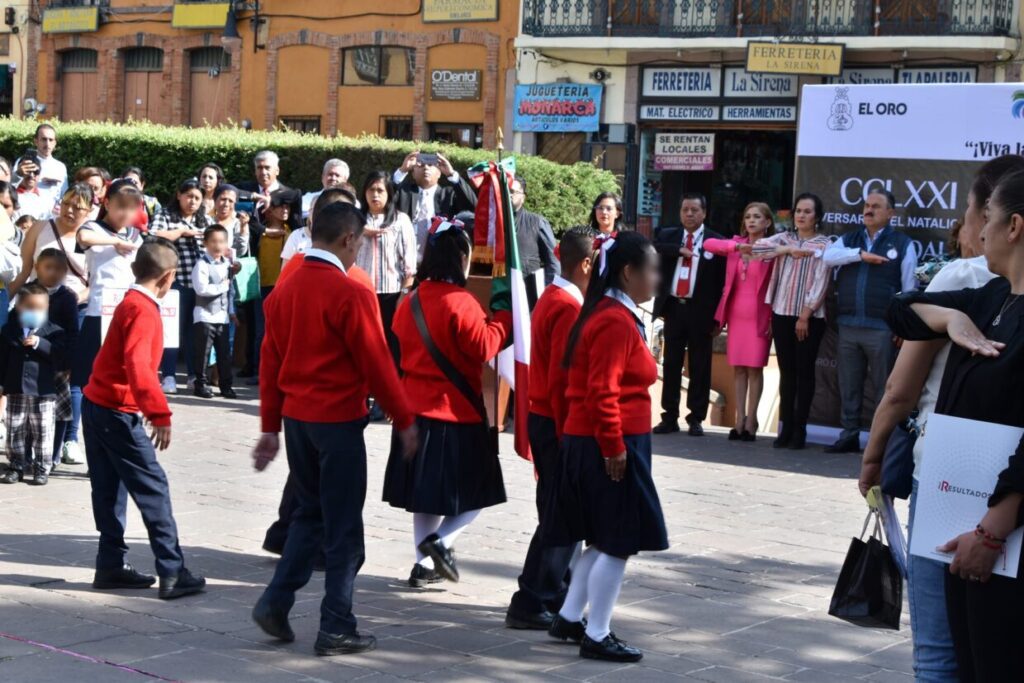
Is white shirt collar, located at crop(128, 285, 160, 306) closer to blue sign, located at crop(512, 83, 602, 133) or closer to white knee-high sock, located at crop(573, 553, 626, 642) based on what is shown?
white knee-high sock, located at crop(573, 553, 626, 642)

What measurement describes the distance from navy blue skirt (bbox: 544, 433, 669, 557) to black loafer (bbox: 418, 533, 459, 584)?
100 centimetres

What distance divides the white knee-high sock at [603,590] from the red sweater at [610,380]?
0.46 m

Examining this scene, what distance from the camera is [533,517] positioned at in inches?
339

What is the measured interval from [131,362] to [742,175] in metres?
23.4

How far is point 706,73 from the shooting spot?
28.6 metres

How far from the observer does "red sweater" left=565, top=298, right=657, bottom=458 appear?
5637mm

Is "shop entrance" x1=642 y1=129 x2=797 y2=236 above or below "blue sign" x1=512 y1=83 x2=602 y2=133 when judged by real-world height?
below

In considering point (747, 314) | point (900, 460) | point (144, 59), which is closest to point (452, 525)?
point (900, 460)

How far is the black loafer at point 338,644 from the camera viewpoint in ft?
18.7

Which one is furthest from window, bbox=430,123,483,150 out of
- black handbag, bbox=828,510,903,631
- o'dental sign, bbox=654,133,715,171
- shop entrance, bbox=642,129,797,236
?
black handbag, bbox=828,510,903,631

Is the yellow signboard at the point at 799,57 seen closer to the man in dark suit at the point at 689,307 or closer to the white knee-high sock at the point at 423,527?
the man in dark suit at the point at 689,307

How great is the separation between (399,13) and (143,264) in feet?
86.5

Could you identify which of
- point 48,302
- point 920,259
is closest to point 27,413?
point 48,302

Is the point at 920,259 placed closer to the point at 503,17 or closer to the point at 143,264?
the point at 143,264
